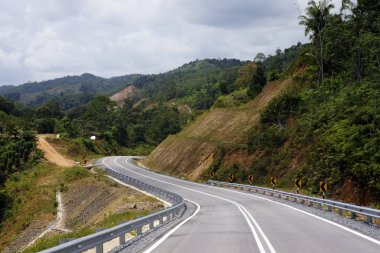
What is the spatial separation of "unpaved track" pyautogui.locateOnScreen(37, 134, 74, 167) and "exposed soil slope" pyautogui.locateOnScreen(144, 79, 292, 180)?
14257 mm

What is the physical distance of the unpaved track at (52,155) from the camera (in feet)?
252

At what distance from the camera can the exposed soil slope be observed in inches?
2447

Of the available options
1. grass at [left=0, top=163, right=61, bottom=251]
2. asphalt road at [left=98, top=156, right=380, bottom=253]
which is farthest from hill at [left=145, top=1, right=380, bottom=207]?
grass at [left=0, top=163, right=61, bottom=251]

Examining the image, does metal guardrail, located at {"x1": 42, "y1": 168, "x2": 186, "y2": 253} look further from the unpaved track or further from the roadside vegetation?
the unpaved track

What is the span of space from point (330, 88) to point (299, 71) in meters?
17.6

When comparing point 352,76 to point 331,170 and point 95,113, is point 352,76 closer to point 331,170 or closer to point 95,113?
point 331,170

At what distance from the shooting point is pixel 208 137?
69938 mm

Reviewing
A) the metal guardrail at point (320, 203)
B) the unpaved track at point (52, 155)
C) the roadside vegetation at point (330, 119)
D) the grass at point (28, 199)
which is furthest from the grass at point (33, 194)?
the roadside vegetation at point (330, 119)

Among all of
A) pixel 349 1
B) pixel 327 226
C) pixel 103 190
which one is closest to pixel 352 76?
pixel 349 1

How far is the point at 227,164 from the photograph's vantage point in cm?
5394

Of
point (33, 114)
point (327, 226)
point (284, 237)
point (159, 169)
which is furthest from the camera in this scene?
point (33, 114)

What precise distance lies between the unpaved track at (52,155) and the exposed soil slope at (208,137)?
14.3m

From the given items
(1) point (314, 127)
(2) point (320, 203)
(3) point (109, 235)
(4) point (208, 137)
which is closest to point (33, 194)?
(4) point (208, 137)

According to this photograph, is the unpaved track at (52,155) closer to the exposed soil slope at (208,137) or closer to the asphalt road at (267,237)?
the exposed soil slope at (208,137)
